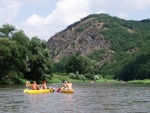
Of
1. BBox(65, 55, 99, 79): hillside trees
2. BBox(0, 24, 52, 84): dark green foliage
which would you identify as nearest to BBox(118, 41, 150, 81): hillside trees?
BBox(65, 55, 99, 79): hillside trees

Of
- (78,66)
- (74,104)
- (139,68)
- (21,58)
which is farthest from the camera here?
(78,66)

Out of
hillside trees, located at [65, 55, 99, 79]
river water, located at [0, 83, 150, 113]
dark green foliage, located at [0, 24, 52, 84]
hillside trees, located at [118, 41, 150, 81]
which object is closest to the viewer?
river water, located at [0, 83, 150, 113]

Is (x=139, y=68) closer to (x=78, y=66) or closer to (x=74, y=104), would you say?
(x=78, y=66)

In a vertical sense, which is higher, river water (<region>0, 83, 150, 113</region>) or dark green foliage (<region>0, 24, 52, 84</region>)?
dark green foliage (<region>0, 24, 52, 84</region>)

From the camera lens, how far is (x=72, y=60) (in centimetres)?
17300

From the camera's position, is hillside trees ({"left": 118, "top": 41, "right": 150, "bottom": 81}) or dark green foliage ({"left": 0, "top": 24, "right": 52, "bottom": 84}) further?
hillside trees ({"left": 118, "top": 41, "right": 150, "bottom": 81})

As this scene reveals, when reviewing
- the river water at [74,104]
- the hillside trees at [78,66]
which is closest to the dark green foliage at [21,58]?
the river water at [74,104]

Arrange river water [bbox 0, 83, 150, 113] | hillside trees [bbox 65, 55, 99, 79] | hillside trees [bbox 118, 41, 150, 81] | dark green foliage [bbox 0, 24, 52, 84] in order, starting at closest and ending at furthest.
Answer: river water [bbox 0, 83, 150, 113]
dark green foliage [bbox 0, 24, 52, 84]
hillside trees [bbox 118, 41, 150, 81]
hillside trees [bbox 65, 55, 99, 79]

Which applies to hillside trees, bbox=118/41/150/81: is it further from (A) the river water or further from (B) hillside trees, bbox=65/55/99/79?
(A) the river water

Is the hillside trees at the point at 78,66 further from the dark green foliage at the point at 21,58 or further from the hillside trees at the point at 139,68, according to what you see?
the dark green foliage at the point at 21,58

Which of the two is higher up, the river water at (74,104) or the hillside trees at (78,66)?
the hillside trees at (78,66)

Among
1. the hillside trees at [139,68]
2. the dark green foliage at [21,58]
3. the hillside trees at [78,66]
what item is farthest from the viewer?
the hillside trees at [78,66]

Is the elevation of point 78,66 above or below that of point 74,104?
above

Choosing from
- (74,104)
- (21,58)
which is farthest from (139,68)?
(74,104)
